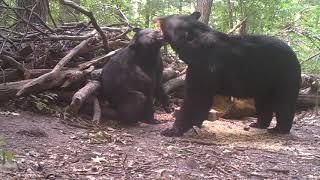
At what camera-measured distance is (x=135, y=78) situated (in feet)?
23.8

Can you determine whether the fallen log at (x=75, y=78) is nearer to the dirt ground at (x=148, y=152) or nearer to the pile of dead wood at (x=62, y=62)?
the pile of dead wood at (x=62, y=62)

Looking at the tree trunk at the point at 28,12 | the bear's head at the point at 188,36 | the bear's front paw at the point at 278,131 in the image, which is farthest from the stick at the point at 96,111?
the tree trunk at the point at 28,12

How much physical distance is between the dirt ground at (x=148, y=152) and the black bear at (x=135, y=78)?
0.32 meters

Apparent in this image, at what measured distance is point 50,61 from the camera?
7695 millimetres

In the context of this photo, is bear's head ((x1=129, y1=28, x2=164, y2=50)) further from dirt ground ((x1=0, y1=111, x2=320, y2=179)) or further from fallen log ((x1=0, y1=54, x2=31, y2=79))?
fallen log ((x1=0, y1=54, x2=31, y2=79))

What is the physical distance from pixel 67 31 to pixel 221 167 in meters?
4.93

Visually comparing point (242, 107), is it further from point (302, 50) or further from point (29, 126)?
point (302, 50)

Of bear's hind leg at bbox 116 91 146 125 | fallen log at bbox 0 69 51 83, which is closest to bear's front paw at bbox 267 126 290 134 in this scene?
bear's hind leg at bbox 116 91 146 125

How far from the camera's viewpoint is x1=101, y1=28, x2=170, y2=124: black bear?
710cm

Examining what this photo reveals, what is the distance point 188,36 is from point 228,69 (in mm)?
773

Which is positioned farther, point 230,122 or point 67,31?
point 67,31

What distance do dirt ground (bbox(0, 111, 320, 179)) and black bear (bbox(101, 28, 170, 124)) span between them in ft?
1.06

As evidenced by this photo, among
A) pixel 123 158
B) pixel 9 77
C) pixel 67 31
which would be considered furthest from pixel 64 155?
pixel 67 31

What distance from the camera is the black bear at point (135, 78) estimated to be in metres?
7.10
